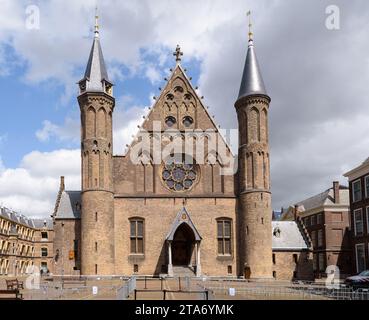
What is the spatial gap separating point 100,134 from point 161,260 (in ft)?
44.9

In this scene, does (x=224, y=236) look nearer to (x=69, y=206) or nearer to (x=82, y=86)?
(x=69, y=206)

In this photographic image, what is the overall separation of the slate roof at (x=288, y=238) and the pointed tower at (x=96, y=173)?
17.8 metres

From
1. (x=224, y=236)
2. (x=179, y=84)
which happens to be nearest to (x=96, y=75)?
(x=179, y=84)

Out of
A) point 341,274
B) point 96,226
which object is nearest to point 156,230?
point 96,226

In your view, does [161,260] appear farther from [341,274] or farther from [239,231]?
[341,274]

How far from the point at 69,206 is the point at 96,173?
16.8 ft

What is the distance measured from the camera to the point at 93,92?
4816cm

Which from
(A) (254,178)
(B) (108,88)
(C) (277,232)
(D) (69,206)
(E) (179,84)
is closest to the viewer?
(A) (254,178)

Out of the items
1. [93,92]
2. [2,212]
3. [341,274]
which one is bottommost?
[341,274]

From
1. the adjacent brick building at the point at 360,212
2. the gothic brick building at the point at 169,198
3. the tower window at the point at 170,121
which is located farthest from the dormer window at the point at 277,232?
the tower window at the point at 170,121

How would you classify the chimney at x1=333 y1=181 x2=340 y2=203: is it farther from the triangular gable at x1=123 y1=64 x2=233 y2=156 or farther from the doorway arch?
the doorway arch

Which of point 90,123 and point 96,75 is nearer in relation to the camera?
point 90,123

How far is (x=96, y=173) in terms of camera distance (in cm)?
4700

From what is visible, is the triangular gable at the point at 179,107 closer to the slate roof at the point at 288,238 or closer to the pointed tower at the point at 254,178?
the pointed tower at the point at 254,178
